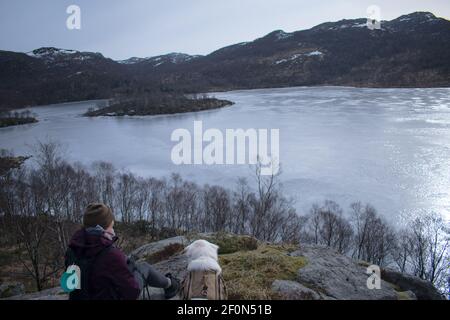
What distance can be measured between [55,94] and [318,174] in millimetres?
125853

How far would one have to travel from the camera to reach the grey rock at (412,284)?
5.90m

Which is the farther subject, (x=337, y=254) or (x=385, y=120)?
(x=385, y=120)

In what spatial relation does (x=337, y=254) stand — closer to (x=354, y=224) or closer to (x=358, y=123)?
(x=354, y=224)

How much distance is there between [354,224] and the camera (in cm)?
1977

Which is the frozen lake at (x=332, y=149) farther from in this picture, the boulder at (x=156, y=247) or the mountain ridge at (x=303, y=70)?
the mountain ridge at (x=303, y=70)

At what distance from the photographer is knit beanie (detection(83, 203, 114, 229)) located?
10.6ft

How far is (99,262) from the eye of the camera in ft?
10.3

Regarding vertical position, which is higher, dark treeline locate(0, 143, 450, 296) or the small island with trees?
the small island with trees

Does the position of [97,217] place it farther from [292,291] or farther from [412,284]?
[412,284]

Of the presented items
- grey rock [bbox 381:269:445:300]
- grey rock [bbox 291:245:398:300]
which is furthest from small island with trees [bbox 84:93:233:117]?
grey rock [bbox 291:245:398:300]

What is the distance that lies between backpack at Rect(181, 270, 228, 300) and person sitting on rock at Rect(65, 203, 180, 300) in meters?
0.49

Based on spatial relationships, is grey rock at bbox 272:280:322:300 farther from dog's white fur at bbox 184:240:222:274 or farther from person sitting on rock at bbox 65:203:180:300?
person sitting on rock at bbox 65:203:180:300

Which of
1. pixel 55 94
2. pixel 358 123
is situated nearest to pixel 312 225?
pixel 358 123

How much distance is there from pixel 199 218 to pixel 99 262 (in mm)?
22456
